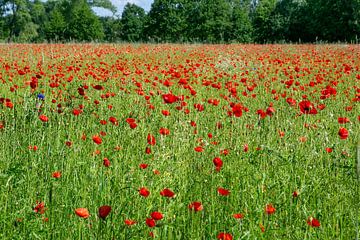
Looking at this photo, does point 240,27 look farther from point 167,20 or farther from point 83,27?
point 83,27

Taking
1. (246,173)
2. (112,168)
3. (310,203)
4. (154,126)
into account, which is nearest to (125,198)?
(112,168)

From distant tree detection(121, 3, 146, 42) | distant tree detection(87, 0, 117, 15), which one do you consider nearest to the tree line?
distant tree detection(121, 3, 146, 42)

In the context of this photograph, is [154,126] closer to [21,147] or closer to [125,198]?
[21,147]

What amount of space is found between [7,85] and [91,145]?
4097 millimetres

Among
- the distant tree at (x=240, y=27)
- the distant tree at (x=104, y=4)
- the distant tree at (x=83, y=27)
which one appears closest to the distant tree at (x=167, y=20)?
the distant tree at (x=240, y=27)

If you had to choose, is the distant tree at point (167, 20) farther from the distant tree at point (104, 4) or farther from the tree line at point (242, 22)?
the distant tree at point (104, 4)

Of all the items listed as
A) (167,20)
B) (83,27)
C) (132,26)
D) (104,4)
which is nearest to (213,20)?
(167,20)

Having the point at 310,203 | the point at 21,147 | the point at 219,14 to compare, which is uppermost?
the point at 219,14

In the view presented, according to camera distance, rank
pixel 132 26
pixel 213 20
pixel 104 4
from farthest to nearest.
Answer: pixel 104 4, pixel 132 26, pixel 213 20

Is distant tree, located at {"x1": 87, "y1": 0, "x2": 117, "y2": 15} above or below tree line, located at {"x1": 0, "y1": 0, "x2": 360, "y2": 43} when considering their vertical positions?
above

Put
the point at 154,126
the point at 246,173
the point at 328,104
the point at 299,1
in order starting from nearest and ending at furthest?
1. the point at 246,173
2. the point at 154,126
3. the point at 328,104
4. the point at 299,1

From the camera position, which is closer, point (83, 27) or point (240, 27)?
point (240, 27)

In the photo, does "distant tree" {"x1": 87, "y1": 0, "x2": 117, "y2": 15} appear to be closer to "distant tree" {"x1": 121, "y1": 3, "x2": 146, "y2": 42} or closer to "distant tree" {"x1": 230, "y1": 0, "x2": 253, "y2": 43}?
"distant tree" {"x1": 121, "y1": 3, "x2": 146, "y2": 42}

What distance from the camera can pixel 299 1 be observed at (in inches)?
1750
